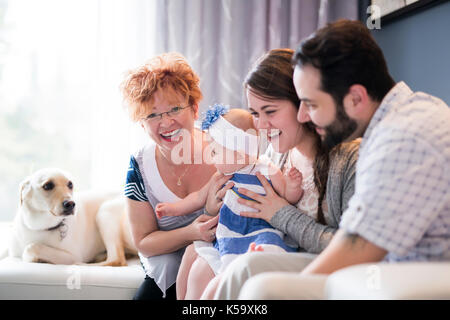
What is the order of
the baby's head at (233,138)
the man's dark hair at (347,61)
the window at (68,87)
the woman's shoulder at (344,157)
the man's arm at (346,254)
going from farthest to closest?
1. the window at (68,87)
2. the baby's head at (233,138)
3. the woman's shoulder at (344,157)
4. the man's dark hair at (347,61)
5. the man's arm at (346,254)

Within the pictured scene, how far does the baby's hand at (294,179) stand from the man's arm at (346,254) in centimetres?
50

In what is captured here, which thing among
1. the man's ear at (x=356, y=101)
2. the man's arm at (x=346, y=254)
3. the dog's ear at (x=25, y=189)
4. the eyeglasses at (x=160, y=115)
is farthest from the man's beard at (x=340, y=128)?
the dog's ear at (x=25, y=189)

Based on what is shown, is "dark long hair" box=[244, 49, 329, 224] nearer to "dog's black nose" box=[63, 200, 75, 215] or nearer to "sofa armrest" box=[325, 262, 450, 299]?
"sofa armrest" box=[325, 262, 450, 299]

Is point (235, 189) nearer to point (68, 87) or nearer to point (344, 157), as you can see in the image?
point (344, 157)

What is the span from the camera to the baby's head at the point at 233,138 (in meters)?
1.66

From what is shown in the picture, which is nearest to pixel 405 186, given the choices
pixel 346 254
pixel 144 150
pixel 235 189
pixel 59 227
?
pixel 346 254

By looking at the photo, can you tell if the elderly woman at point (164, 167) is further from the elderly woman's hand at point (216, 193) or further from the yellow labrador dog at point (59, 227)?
the yellow labrador dog at point (59, 227)

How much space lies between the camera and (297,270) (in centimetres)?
128

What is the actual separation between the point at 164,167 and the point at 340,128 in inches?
34.0

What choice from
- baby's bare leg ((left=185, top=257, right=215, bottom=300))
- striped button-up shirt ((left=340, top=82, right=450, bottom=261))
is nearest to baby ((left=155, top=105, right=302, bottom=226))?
baby's bare leg ((left=185, top=257, right=215, bottom=300))

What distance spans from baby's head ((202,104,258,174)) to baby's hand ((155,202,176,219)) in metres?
A: 0.25
